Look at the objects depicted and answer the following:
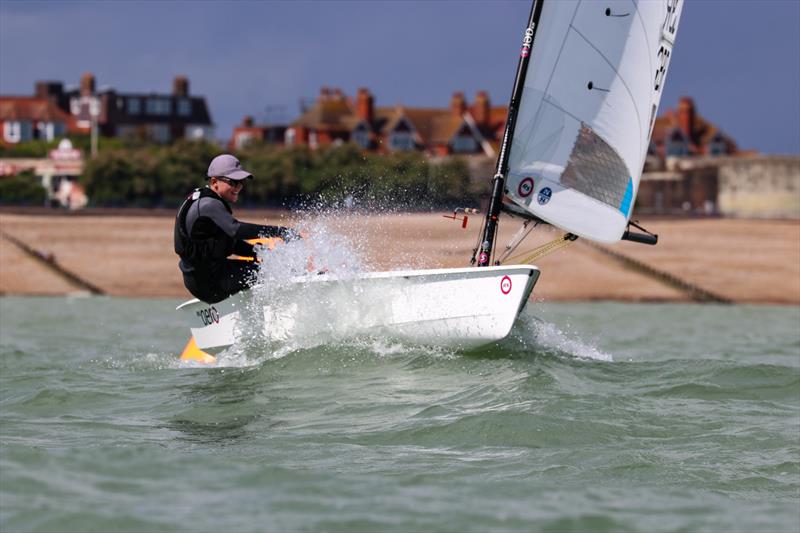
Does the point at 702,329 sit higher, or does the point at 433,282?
the point at 433,282

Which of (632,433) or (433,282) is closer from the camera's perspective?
(632,433)

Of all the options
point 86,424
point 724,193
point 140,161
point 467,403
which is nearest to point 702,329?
point 467,403

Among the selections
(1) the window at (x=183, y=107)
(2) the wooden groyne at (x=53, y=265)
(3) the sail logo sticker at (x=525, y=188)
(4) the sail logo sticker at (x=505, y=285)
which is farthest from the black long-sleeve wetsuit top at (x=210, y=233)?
(1) the window at (x=183, y=107)

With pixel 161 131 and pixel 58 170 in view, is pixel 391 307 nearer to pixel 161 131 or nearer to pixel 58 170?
pixel 58 170

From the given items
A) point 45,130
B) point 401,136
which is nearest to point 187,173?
point 401,136

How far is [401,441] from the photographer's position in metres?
7.51

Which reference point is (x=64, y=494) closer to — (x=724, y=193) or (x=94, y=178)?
(x=94, y=178)

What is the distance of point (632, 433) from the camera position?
26.0 feet

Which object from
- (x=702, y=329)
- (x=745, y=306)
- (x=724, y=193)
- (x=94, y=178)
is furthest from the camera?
(x=724, y=193)

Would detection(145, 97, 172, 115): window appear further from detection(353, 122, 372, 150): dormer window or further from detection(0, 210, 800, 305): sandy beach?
detection(0, 210, 800, 305): sandy beach

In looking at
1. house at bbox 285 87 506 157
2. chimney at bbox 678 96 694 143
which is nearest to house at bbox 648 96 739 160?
chimney at bbox 678 96 694 143

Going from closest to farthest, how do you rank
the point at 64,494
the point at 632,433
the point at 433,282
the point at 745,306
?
the point at 64,494
the point at 632,433
the point at 433,282
the point at 745,306

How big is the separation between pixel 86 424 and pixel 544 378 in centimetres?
352

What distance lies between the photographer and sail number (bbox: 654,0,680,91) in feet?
37.3
